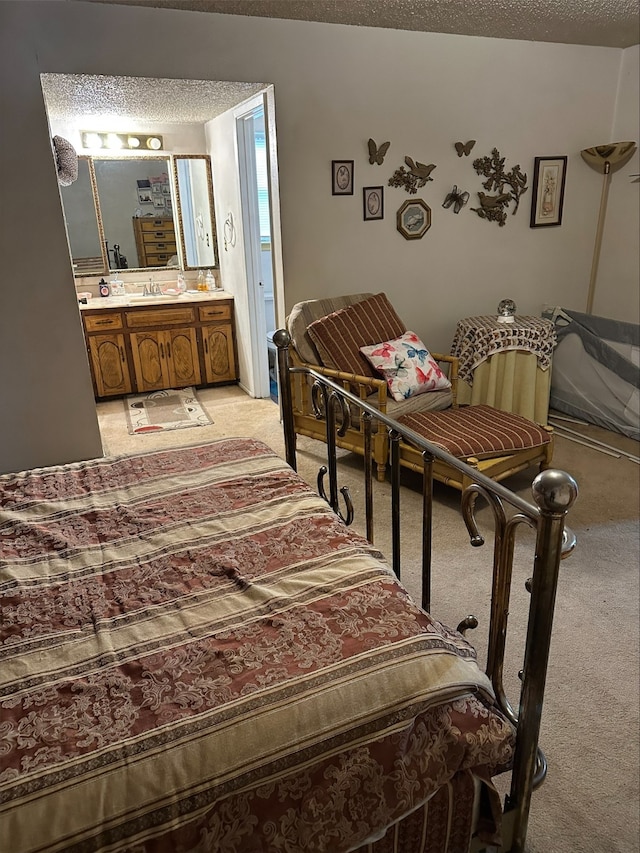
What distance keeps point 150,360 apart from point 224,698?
169 inches

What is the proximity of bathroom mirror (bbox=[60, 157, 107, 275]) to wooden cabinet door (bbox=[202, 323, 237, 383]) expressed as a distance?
3.69ft

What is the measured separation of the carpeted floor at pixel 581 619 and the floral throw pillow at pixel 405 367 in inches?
19.9

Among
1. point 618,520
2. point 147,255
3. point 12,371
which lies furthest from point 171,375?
point 618,520

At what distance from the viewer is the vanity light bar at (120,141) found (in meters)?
4.91

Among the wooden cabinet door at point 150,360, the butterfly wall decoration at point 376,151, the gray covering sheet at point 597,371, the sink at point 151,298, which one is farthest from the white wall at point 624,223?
the wooden cabinet door at point 150,360

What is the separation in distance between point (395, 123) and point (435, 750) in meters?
3.70

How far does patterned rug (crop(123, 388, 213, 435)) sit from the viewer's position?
4.30 metres

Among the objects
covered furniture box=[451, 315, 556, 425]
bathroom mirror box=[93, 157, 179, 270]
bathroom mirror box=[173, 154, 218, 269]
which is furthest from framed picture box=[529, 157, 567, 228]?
bathroom mirror box=[93, 157, 179, 270]

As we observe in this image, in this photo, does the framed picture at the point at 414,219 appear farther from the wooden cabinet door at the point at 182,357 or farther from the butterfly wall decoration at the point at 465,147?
the wooden cabinet door at the point at 182,357

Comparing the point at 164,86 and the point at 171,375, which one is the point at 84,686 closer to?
the point at 164,86

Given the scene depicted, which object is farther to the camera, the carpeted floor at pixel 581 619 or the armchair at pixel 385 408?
the armchair at pixel 385 408

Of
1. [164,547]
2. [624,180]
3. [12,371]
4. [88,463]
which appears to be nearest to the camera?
[164,547]

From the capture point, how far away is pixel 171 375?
5.07 metres

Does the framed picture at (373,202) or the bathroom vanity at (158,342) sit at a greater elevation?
the framed picture at (373,202)
